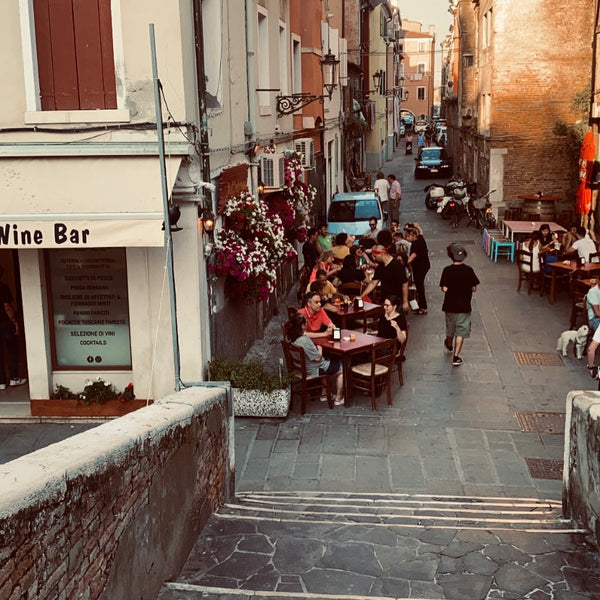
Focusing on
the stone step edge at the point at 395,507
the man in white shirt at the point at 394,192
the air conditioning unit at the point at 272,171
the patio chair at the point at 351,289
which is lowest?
the stone step edge at the point at 395,507

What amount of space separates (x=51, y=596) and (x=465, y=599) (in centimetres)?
284

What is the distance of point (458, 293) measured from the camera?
12.6m

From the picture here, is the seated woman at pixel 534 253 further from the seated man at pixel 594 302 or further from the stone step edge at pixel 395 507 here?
the stone step edge at pixel 395 507

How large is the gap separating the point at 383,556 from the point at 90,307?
590 centimetres

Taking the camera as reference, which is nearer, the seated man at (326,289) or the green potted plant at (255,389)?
the green potted plant at (255,389)

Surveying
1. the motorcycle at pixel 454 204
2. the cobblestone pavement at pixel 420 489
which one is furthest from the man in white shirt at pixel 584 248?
the motorcycle at pixel 454 204

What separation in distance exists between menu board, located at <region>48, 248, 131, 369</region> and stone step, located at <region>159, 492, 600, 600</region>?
3.91 meters

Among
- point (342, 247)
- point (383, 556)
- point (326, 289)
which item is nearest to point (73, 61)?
point (326, 289)

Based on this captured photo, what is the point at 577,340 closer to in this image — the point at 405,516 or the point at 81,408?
the point at 405,516

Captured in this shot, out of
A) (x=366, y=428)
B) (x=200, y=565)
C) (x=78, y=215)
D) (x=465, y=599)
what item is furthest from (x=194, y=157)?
(x=465, y=599)

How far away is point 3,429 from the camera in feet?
33.7

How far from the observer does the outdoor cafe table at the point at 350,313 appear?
12.8 m

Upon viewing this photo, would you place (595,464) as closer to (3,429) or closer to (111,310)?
(111,310)

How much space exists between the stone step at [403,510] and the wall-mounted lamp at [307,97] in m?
9.32
